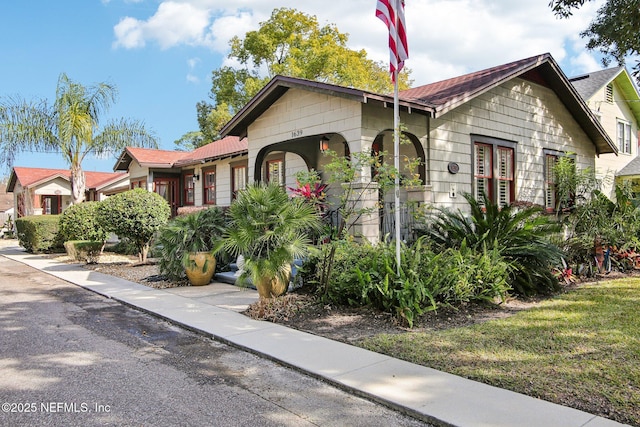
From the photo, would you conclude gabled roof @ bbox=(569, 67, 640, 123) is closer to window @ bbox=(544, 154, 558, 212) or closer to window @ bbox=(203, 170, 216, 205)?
window @ bbox=(544, 154, 558, 212)

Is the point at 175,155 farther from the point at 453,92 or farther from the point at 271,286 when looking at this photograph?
the point at 271,286

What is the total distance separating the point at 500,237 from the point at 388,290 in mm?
2746

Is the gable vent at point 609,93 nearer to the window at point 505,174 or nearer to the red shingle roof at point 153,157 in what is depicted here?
the window at point 505,174

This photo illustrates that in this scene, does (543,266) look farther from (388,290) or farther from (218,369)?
(218,369)

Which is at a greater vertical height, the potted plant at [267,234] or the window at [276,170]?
the window at [276,170]

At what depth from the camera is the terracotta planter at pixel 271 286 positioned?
6849 millimetres

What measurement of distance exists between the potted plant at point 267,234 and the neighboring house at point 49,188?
20.2 m

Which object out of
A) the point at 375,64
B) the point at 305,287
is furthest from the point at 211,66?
the point at 305,287

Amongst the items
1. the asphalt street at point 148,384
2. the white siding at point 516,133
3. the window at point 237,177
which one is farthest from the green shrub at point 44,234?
the white siding at point 516,133

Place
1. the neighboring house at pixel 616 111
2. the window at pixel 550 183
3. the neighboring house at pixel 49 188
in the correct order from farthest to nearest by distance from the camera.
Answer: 1. the neighboring house at pixel 49 188
2. the neighboring house at pixel 616 111
3. the window at pixel 550 183

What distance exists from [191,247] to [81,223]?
26.3 ft

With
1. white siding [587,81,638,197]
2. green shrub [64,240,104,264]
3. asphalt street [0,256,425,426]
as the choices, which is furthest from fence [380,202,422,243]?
white siding [587,81,638,197]

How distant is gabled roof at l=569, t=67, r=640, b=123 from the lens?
61.3 ft

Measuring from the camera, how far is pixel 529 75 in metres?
12.2
